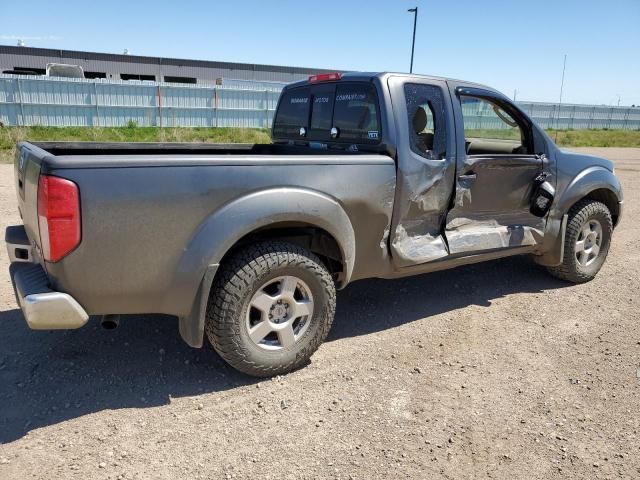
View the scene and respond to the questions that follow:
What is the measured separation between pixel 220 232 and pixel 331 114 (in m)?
1.72

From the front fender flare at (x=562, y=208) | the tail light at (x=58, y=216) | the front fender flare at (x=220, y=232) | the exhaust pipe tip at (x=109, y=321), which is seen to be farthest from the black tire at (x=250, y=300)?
the front fender flare at (x=562, y=208)

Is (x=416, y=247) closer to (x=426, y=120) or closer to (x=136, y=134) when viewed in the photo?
(x=426, y=120)

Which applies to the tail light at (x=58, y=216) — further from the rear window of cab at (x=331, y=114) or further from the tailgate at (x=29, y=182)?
the rear window of cab at (x=331, y=114)

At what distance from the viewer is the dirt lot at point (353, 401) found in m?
2.49

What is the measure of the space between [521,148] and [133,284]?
346 centimetres

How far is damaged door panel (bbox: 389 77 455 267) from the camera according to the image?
11.8 ft

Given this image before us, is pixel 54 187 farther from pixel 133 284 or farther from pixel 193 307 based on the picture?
pixel 193 307

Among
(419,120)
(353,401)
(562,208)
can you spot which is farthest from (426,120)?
(353,401)

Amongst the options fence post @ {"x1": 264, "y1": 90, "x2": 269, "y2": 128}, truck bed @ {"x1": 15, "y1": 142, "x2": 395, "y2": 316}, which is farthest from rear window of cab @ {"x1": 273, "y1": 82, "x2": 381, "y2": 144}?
fence post @ {"x1": 264, "y1": 90, "x2": 269, "y2": 128}

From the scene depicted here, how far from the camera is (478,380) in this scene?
3.30 metres

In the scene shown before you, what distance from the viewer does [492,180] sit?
13.7ft

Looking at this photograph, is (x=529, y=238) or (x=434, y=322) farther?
(x=529, y=238)

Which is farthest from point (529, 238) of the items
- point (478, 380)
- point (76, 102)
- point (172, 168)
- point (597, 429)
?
point (76, 102)

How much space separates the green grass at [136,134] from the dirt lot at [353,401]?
14.6 meters
